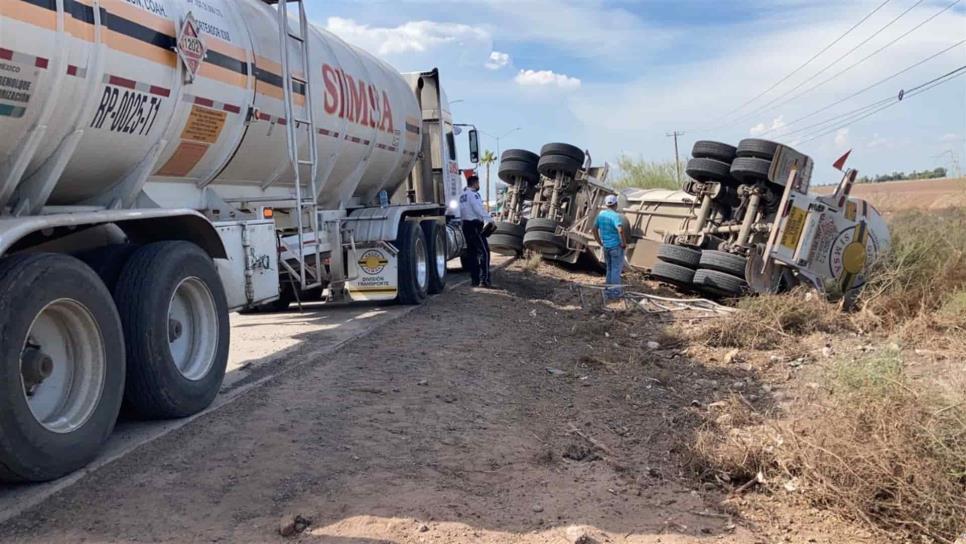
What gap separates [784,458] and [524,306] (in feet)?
20.5

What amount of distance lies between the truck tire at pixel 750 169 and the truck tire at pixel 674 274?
1392 millimetres

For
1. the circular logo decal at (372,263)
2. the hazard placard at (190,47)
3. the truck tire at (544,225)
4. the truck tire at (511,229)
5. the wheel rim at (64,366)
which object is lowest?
the truck tire at (511,229)

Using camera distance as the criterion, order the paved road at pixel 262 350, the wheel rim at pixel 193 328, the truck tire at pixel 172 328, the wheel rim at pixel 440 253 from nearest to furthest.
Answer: the paved road at pixel 262 350
the truck tire at pixel 172 328
the wheel rim at pixel 193 328
the wheel rim at pixel 440 253

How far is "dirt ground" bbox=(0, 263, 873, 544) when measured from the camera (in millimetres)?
3379

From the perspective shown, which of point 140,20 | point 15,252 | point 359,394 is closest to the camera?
point 15,252

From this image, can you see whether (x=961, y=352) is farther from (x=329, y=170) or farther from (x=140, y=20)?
(x=140, y=20)

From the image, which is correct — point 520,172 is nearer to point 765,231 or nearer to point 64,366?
point 765,231

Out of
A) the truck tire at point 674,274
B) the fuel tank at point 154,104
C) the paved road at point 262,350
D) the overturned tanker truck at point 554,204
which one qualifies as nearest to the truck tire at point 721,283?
the truck tire at point 674,274

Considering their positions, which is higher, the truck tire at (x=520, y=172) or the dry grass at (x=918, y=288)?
the truck tire at (x=520, y=172)

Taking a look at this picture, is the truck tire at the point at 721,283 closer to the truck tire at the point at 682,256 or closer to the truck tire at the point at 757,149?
the truck tire at the point at 682,256

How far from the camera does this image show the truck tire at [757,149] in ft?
32.1

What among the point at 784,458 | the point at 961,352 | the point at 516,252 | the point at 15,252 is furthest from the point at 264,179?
the point at 516,252

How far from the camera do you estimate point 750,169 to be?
32.2ft

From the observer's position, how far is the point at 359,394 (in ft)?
17.9
